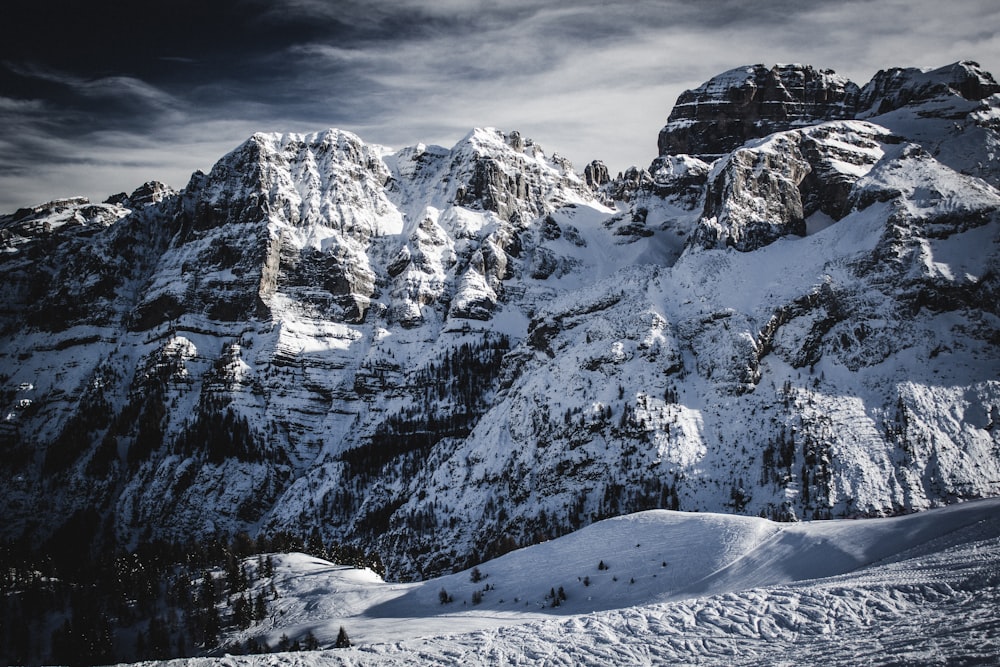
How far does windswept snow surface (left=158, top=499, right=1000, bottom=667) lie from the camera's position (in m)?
55.6

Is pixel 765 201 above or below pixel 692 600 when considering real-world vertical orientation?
above

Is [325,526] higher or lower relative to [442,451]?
lower

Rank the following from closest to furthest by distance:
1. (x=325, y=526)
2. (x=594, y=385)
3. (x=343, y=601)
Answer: (x=343, y=601) < (x=594, y=385) < (x=325, y=526)

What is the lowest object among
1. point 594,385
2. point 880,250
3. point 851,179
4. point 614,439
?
point 614,439

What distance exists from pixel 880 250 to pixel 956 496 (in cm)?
5191

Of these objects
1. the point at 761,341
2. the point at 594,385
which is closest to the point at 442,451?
the point at 594,385

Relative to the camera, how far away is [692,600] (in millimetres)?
67438

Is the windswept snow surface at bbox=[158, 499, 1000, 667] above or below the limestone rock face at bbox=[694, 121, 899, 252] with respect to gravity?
below

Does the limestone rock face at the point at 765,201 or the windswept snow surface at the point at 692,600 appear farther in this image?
the limestone rock face at the point at 765,201

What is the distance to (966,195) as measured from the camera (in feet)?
547

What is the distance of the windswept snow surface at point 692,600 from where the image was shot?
5556 centimetres

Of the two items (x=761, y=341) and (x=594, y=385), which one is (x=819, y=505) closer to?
(x=761, y=341)

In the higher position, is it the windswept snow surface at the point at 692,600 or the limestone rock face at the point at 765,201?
the limestone rock face at the point at 765,201

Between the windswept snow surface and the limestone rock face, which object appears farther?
the limestone rock face
